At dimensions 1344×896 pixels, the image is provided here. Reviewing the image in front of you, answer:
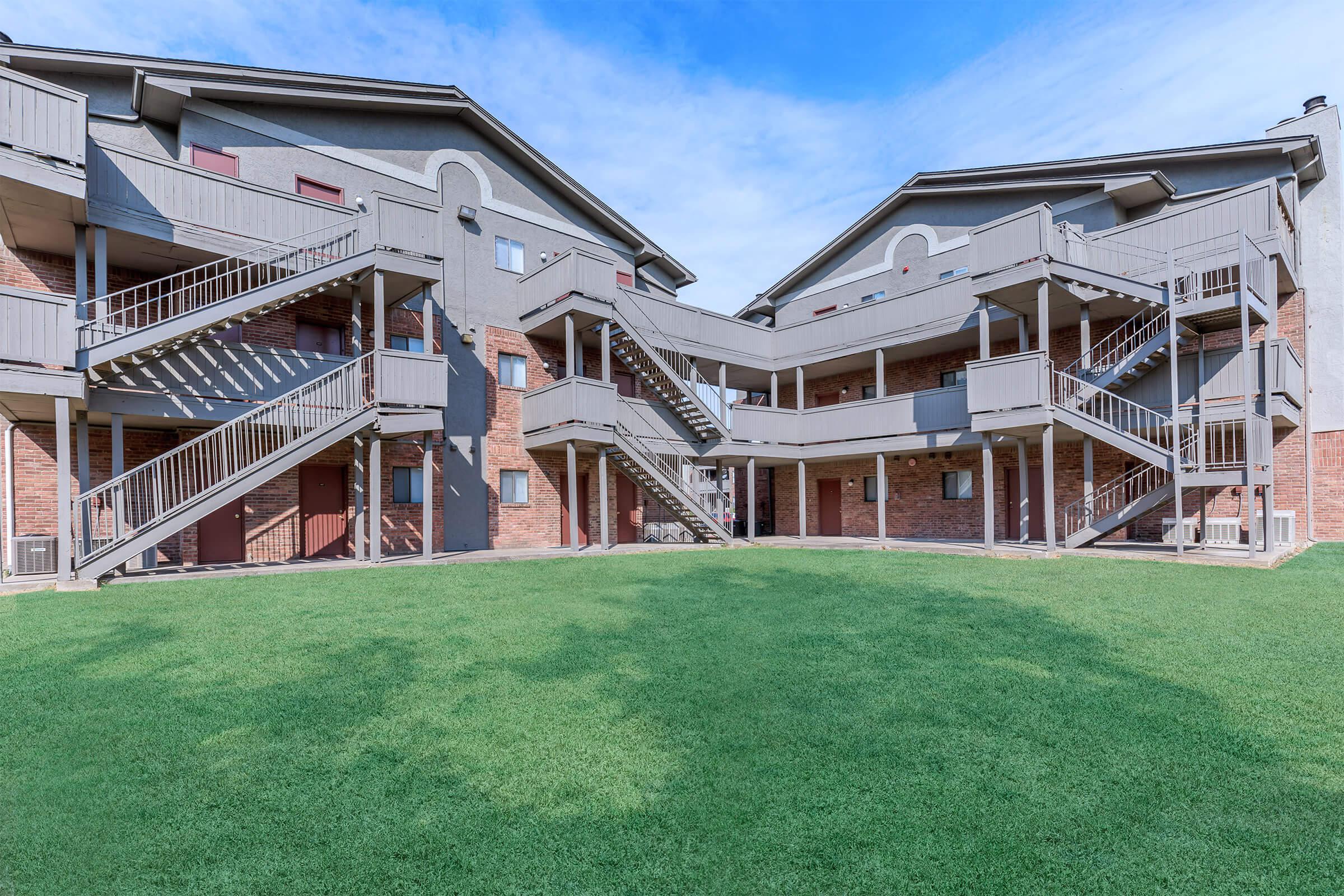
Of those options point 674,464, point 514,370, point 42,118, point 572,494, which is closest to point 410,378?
point 514,370

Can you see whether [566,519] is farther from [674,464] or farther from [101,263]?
[101,263]

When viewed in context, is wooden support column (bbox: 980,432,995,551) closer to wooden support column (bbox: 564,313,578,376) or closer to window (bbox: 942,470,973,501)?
window (bbox: 942,470,973,501)

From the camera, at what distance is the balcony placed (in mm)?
10109

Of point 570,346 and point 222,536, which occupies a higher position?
point 570,346

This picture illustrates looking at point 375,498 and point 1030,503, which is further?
point 1030,503

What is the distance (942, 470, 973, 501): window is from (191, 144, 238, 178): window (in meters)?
20.1

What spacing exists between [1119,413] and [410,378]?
628 inches

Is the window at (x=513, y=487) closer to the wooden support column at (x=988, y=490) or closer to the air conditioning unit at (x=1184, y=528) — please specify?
the wooden support column at (x=988, y=490)

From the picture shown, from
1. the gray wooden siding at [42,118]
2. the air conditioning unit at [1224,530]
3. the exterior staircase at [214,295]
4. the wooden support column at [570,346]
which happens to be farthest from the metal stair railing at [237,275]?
the air conditioning unit at [1224,530]

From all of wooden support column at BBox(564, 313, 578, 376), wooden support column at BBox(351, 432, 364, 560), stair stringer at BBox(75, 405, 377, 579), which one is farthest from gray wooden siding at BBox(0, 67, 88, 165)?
wooden support column at BBox(564, 313, 578, 376)

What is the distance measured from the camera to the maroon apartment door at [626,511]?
21203 millimetres

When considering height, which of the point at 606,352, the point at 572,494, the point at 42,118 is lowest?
the point at 572,494

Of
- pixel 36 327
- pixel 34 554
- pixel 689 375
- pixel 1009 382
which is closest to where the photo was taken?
pixel 36 327

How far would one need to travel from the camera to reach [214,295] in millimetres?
13570
